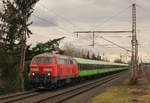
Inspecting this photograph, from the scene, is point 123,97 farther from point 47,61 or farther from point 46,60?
point 46,60

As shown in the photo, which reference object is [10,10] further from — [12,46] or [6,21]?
[12,46]

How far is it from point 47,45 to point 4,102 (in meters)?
15.0

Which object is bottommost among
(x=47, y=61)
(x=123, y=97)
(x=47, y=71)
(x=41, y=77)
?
(x=123, y=97)

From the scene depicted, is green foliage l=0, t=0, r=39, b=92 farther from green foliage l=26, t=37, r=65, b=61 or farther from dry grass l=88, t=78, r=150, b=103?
dry grass l=88, t=78, r=150, b=103

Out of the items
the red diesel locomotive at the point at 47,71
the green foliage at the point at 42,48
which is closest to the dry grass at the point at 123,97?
the red diesel locomotive at the point at 47,71

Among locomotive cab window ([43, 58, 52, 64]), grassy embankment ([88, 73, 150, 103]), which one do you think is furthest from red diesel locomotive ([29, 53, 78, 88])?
grassy embankment ([88, 73, 150, 103])

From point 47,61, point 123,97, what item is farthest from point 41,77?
point 123,97

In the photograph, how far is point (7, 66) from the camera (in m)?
26.2

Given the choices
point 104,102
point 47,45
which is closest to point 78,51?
point 47,45

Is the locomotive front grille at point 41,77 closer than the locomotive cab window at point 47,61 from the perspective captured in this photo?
Yes

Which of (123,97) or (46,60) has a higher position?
(46,60)

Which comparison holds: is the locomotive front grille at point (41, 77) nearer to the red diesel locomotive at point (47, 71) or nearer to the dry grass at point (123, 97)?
the red diesel locomotive at point (47, 71)

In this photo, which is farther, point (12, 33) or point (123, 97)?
point (12, 33)

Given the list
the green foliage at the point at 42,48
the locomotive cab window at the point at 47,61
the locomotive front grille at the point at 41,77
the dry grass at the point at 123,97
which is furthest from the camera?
the green foliage at the point at 42,48
